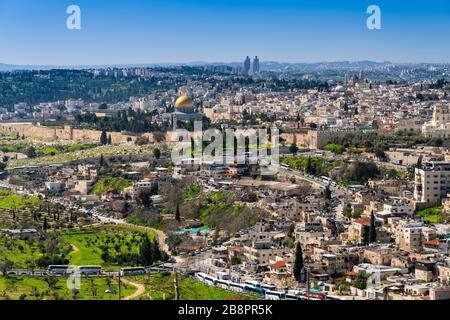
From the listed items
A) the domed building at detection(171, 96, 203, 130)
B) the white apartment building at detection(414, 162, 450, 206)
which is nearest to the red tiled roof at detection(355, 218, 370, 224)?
the white apartment building at detection(414, 162, 450, 206)

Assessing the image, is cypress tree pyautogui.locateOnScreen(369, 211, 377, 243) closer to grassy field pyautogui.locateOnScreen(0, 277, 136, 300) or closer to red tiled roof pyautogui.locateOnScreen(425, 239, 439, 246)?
red tiled roof pyautogui.locateOnScreen(425, 239, 439, 246)

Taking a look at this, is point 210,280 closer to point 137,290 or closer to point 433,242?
point 137,290

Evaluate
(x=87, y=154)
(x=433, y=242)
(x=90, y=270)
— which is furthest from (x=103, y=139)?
(x=433, y=242)

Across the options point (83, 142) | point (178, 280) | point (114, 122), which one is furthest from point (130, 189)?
point (114, 122)

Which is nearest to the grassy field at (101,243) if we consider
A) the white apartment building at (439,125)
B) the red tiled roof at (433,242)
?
the red tiled roof at (433,242)

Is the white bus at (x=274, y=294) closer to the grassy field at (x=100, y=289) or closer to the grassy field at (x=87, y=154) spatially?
the grassy field at (x=100, y=289)
